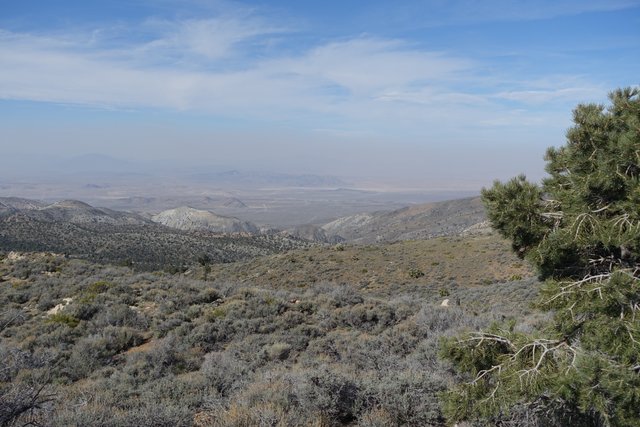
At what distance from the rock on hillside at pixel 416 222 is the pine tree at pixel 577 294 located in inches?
3361

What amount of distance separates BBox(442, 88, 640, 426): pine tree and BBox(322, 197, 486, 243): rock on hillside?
85382mm

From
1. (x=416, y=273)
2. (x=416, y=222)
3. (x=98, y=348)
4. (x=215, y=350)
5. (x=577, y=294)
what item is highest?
(x=577, y=294)

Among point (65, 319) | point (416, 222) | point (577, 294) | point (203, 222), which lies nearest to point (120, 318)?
point (65, 319)

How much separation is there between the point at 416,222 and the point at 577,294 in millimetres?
121019

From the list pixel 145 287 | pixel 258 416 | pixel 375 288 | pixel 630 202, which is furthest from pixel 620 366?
pixel 375 288

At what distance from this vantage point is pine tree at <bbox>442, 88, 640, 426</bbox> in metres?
3.95

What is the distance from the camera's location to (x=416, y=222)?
123 m

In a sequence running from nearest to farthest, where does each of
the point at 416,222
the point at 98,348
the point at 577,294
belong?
the point at 577,294 → the point at 98,348 → the point at 416,222

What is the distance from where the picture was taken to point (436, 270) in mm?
31031

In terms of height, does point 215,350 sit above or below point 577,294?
below

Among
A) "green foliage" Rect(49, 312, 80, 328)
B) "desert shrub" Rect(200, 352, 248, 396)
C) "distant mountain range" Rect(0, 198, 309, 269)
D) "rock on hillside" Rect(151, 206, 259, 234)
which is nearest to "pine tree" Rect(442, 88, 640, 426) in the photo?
"desert shrub" Rect(200, 352, 248, 396)

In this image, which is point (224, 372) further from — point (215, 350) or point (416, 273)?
point (416, 273)

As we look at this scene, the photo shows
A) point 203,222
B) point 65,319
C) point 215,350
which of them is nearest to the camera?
point 215,350

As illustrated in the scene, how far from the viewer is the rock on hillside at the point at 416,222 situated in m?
99.9
